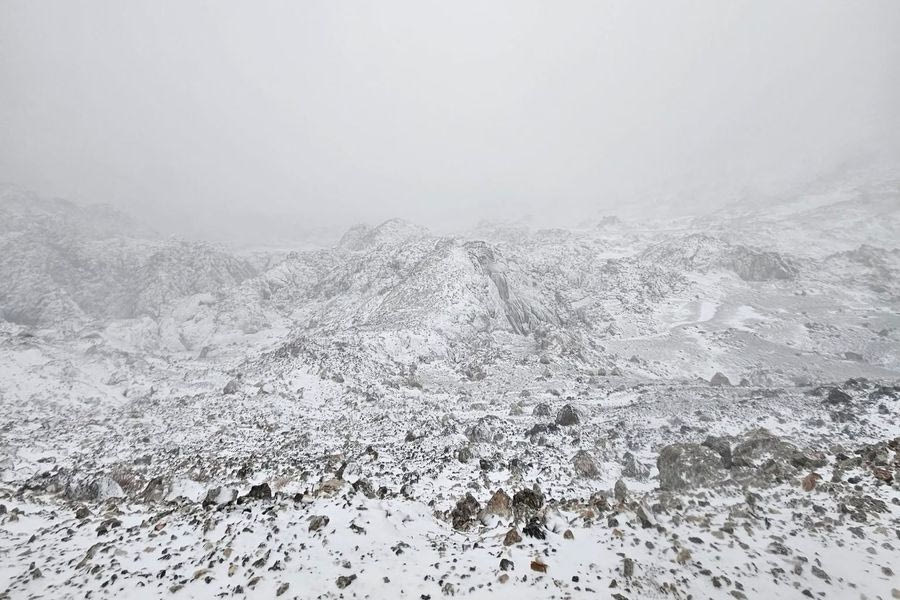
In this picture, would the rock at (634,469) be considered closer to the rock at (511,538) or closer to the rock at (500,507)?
the rock at (500,507)

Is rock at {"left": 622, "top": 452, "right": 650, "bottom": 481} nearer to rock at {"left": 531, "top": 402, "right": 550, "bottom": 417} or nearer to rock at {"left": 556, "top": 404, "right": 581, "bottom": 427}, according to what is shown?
rock at {"left": 556, "top": 404, "right": 581, "bottom": 427}

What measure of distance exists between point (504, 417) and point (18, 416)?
3524 cm

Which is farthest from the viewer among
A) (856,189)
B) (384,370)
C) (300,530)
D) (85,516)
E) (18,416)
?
(856,189)

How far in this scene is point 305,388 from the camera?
30.5 m

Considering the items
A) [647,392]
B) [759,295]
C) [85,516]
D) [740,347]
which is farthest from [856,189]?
[85,516]

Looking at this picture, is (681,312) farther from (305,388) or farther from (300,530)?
(300,530)

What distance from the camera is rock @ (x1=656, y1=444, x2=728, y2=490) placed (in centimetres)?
1292

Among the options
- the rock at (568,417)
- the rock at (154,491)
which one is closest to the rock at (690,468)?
the rock at (568,417)

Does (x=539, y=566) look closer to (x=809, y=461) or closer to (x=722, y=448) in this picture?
(x=809, y=461)

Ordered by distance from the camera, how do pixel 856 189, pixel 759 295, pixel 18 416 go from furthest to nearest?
pixel 856 189
pixel 759 295
pixel 18 416

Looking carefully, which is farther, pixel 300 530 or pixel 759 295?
pixel 759 295

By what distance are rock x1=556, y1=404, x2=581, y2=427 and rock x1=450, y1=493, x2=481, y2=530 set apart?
11868 millimetres

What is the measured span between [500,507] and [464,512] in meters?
1.10

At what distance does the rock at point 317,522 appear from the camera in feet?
31.1
